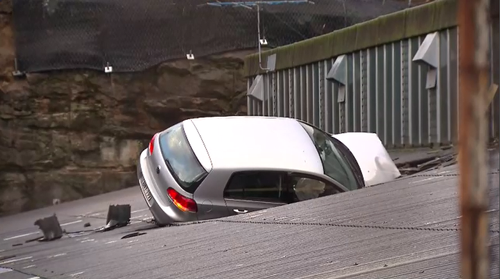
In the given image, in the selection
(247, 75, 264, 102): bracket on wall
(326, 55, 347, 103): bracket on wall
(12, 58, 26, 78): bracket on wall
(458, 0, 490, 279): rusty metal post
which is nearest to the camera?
(458, 0, 490, 279): rusty metal post

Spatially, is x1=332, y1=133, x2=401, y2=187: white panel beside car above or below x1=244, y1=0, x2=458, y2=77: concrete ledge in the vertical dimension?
below

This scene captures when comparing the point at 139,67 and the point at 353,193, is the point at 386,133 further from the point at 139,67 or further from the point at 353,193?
the point at 139,67

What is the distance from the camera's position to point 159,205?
8.09 meters

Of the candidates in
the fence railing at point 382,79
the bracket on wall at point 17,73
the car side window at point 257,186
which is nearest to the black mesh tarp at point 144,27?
the bracket on wall at point 17,73

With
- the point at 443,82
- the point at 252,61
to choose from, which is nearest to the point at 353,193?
the point at 443,82

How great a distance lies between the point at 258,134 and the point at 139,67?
10.3 metres

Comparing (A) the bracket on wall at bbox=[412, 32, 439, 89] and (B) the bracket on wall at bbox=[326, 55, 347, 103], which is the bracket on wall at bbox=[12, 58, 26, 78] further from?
(A) the bracket on wall at bbox=[412, 32, 439, 89]

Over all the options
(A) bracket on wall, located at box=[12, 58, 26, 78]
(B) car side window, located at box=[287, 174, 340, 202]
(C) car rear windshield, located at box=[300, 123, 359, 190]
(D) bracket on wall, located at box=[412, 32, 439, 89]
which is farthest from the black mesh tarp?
(B) car side window, located at box=[287, 174, 340, 202]

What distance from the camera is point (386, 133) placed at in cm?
1278

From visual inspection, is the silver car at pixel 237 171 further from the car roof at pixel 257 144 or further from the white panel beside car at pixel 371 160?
the white panel beside car at pixel 371 160

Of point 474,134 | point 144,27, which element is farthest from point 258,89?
point 474,134

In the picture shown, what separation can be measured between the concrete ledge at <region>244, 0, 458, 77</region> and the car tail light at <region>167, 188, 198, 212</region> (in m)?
4.61

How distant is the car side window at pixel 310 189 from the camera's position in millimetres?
8102

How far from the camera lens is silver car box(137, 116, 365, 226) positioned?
7887mm
